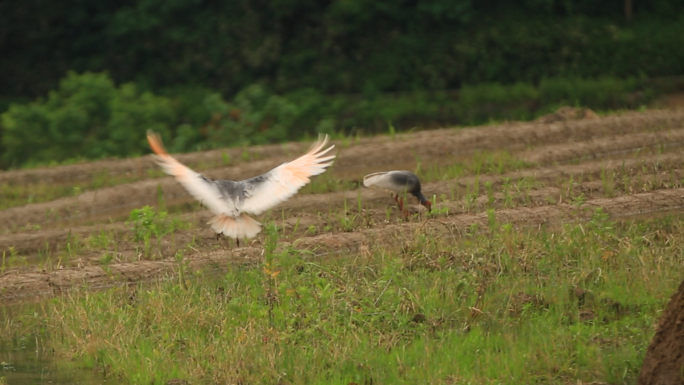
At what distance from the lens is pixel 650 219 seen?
7633mm

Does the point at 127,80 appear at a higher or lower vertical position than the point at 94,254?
higher

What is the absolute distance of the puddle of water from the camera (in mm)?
5641

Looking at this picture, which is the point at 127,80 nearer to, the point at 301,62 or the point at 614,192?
the point at 301,62

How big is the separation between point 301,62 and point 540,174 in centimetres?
1135

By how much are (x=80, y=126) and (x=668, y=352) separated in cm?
1345

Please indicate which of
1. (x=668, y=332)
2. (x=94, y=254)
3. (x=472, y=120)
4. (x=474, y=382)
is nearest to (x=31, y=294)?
(x=94, y=254)

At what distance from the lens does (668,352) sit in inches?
179

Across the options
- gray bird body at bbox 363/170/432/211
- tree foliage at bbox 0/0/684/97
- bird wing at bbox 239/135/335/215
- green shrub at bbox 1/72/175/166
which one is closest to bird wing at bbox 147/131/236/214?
bird wing at bbox 239/135/335/215

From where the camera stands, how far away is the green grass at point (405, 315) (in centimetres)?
513

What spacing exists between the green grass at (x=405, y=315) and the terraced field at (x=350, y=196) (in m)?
0.52

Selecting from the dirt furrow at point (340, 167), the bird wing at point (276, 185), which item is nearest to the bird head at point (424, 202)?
the bird wing at point (276, 185)

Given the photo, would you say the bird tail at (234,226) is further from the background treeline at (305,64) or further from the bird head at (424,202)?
A: the background treeline at (305,64)

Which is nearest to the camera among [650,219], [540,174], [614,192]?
[650,219]

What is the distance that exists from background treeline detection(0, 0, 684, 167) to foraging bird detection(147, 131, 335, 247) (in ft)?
28.9
